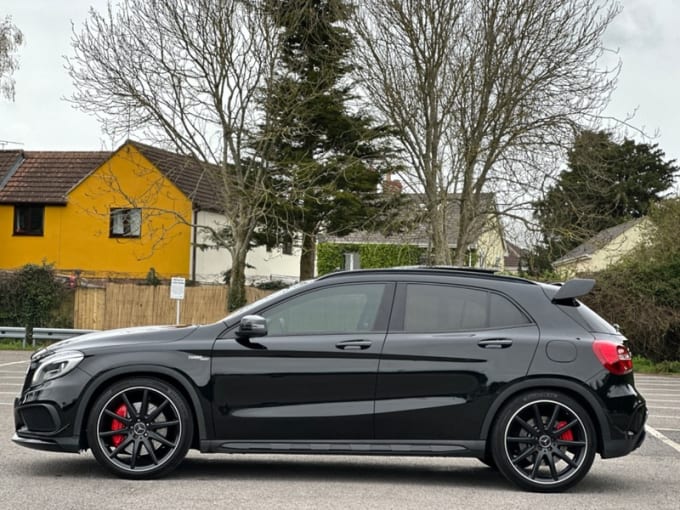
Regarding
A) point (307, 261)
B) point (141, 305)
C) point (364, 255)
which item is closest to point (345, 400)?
point (141, 305)

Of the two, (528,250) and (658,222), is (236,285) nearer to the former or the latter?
(528,250)

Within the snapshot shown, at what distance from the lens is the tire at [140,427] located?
23.7 feet

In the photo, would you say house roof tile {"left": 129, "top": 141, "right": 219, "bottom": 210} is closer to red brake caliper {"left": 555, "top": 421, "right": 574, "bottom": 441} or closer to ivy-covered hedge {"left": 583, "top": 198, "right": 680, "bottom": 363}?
ivy-covered hedge {"left": 583, "top": 198, "right": 680, "bottom": 363}

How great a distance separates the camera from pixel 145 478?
7242 millimetres

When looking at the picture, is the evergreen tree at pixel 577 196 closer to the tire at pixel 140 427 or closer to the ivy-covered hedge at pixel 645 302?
the ivy-covered hedge at pixel 645 302

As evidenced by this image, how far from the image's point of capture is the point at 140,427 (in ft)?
23.7

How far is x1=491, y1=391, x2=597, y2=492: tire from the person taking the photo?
7176 mm

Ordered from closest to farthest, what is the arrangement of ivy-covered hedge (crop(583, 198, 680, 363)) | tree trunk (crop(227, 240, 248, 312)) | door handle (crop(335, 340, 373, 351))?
1. door handle (crop(335, 340, 373, 351))
2. ivy-covered hedge (crop(583, 198, 680, 363))
3. tree trunk (crop(227, 240, 248, 312))

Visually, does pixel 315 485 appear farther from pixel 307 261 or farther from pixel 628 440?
pixel 307 261

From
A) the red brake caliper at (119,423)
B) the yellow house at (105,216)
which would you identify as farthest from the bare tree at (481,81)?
the red brake caliper at (119,423)

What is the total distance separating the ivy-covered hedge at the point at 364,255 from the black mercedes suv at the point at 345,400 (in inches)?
1394

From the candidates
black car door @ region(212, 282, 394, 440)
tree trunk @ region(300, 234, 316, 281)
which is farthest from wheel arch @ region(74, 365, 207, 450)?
tree trunk @ region(300, 234, 316, 281)

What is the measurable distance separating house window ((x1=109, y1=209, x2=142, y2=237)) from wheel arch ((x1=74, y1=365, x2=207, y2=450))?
34.0 meters

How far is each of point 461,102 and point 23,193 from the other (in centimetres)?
2268
